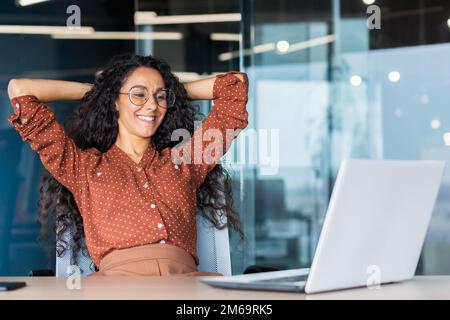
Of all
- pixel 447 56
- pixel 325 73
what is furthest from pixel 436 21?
pixel 325 73

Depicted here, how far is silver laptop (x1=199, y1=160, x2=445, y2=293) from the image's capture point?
156cm

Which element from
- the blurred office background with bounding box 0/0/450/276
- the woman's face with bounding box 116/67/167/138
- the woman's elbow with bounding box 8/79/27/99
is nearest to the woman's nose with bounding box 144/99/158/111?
the woman's face with bounding box 116/67/167/138

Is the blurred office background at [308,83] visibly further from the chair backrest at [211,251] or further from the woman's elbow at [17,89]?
the chair backrest at [211,251]

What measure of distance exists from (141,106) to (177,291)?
4.05 ft

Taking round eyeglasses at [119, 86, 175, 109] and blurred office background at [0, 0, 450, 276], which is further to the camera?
blurred office background at [0, 0, 450, 276]

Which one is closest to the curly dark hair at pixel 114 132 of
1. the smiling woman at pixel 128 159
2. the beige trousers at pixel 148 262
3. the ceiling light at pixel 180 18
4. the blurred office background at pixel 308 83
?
the smiling woman at pixel 128 159

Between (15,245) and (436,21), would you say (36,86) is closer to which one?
(15,245)

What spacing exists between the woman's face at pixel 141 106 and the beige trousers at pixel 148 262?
0.39 m

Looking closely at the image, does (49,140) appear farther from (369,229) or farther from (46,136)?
(369,229)

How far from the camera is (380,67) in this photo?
17.7ft

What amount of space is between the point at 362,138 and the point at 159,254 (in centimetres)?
305

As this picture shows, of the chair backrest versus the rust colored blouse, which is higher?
the rust colored blouse

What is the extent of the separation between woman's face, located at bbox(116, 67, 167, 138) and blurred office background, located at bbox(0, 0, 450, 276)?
2.26m

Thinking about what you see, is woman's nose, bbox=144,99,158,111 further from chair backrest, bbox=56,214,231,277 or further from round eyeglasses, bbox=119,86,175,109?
chair backrest, bbox=56,214,231,277
